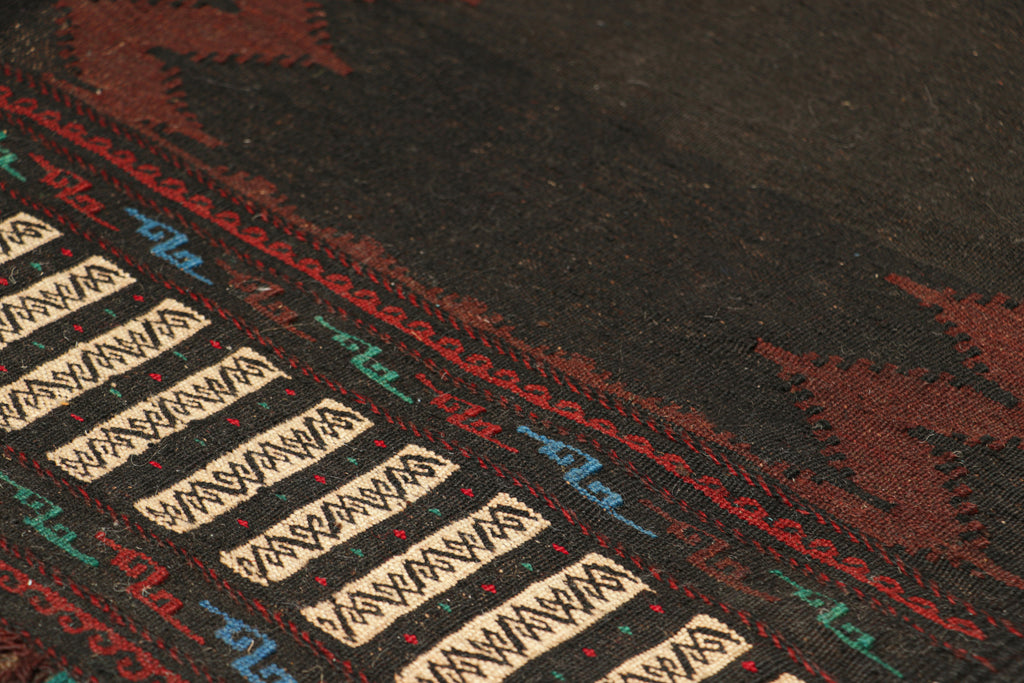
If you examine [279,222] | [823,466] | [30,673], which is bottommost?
[30,673]

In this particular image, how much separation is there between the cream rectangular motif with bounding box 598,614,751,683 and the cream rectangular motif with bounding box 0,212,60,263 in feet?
2.86

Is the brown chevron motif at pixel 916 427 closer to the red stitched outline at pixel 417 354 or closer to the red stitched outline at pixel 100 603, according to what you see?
the red stitched outline at pixel 417 354

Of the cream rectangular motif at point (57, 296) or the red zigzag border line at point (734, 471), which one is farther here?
the cream rectangular motif at point (57, 296)

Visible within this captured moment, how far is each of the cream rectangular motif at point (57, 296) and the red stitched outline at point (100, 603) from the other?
0.97 ft

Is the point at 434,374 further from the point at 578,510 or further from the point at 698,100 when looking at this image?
the point at 698,100

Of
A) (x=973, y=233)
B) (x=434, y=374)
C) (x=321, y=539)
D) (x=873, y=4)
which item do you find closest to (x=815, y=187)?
(x=973, y=233)

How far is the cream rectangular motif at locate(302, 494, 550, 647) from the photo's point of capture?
1.15 metres

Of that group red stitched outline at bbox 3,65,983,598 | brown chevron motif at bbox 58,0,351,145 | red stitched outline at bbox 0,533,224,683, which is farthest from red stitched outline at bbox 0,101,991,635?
red stitched outline at bbox 0,533,224,683

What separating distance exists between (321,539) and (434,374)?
26cm

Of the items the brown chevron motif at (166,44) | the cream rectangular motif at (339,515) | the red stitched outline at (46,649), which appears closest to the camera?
the red stitched outline at (46,649)

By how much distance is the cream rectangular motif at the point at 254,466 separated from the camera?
123 cm

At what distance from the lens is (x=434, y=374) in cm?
140

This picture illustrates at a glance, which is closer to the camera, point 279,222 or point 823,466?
point 823,466

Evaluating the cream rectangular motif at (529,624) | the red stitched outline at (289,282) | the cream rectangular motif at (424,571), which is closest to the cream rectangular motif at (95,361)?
the red stitched outline at (289,282)
